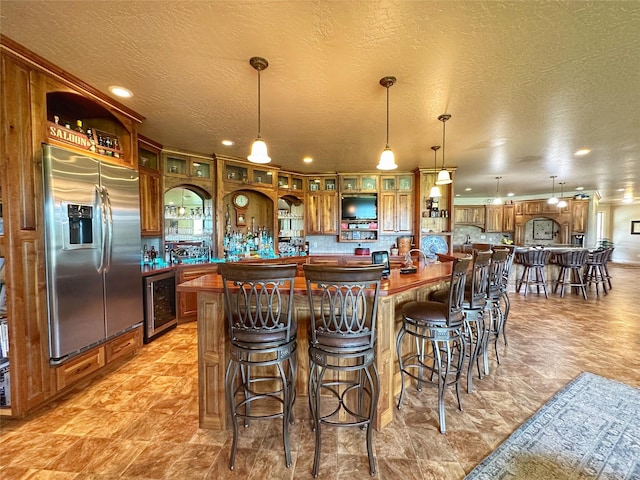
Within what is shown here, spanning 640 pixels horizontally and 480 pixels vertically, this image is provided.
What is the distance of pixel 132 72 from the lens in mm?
2260

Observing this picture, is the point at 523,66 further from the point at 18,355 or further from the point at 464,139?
the point at 18,355

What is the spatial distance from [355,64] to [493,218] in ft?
33.0

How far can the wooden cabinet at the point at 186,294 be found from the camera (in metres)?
4.05

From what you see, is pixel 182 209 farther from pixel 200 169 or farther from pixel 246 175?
pixel 246 175

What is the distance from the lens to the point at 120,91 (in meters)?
2.57

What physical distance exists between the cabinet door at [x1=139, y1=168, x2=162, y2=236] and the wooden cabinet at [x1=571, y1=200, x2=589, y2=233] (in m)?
11.6

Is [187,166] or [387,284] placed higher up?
[187,166]

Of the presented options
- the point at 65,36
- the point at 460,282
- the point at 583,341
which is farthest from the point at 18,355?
the point at 583,341

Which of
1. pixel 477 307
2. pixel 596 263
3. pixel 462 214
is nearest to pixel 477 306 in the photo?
pixel 477 307

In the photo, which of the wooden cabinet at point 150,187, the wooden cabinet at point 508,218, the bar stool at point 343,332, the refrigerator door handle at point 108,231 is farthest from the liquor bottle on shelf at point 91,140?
the wooden cabinet at point 508,218

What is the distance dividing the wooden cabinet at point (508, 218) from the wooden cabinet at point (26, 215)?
11.6 meters

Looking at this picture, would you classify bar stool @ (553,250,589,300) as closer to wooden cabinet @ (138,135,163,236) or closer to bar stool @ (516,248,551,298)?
bar stool @ (516,248,551,298)

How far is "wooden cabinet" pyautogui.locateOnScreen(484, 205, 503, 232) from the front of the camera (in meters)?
10.2

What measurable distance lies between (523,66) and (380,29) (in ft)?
4.12
